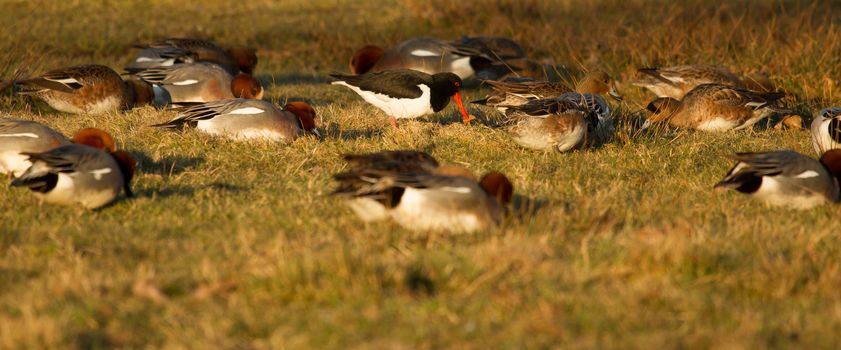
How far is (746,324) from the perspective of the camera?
3.67m

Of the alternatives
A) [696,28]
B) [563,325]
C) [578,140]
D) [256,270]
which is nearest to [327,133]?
[578,140]

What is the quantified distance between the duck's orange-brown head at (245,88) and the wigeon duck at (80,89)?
1079 millimetres

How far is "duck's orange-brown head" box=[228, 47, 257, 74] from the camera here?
11.5m

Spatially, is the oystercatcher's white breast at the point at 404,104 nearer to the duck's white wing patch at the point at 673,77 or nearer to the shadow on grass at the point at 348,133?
the shadow on grass at the point at 348,133

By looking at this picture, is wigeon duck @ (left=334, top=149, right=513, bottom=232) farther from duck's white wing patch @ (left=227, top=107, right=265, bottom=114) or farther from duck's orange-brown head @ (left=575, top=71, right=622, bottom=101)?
duck's orange-brown head @ (left=575, top=71, right=622, bottom=101)

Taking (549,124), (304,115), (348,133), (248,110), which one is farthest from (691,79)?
(248,110)

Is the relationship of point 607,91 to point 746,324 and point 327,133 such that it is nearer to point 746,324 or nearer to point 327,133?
point 327,133

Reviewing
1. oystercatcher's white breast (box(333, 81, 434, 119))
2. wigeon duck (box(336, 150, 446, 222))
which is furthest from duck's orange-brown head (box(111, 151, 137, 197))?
oystercatcher's white breast (box(333, 81, 434, 119))

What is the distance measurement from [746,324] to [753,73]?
24.1ft

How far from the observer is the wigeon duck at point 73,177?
5.35 meters

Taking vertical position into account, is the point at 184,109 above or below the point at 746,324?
below

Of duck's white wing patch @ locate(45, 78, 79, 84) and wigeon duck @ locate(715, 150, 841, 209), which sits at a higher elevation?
wigeon duck @ locate(715, 150, 841, 209)

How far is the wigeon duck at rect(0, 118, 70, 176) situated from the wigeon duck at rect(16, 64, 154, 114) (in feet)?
9.37

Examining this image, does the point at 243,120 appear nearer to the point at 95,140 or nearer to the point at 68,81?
the point at 95,140
